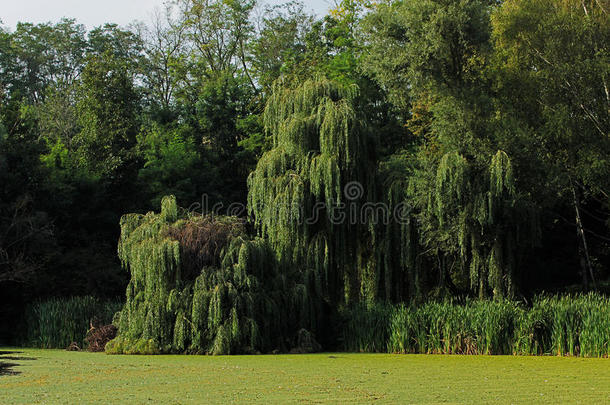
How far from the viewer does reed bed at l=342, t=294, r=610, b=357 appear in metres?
14.3

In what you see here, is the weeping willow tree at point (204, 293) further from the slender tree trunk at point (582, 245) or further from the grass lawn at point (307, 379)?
the slender tree trunk at point (582, 245)

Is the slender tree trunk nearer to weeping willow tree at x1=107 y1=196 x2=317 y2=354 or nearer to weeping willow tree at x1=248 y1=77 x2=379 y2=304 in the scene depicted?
weeping willow tree at x1=248 y1=77 x2=379 y2=304

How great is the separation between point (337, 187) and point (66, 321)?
8693mm

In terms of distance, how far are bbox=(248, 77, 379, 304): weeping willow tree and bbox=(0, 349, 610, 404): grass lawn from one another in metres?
3.30

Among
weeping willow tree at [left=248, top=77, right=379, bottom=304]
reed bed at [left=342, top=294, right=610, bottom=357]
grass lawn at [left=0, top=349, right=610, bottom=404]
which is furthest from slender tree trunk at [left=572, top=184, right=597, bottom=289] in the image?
grass lawn at [left=0, top=349, right=610, bottom=404]

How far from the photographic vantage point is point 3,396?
9000 mm

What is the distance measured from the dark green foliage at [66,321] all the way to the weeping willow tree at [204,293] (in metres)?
2.56

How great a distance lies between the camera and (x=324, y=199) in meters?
18.0

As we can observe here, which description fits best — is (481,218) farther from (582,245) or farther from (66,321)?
(66,321)

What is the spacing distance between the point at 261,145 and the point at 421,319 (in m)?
14.3

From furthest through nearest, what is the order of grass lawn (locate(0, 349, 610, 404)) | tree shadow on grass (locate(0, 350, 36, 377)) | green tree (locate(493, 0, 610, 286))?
green tree (locate(493, 0, 610, 286)) → tree shadow on grass (locate(0, 350, 36, 377)) → grass lawn (locate(0, 349, 610, 404))

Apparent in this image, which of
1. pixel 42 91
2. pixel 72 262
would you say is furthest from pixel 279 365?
pixel 42 91

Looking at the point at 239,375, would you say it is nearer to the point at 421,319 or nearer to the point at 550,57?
the point at 421,319

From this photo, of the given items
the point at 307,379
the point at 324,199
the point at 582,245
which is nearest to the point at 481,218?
the point at 324,199
